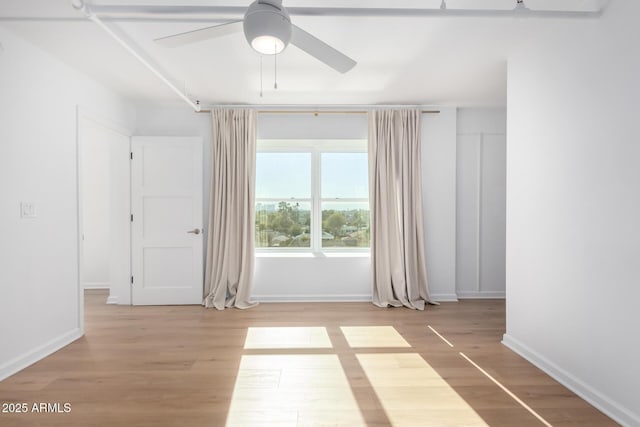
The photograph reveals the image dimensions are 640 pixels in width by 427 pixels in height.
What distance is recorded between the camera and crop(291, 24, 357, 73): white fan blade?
188 cm

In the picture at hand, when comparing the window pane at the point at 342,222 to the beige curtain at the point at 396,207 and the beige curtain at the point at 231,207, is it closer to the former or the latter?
the beige curtain at the point at 396,207

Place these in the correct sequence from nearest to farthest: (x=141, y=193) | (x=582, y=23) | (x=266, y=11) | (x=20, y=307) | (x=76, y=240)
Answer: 1. (x=266, y=11)
2. (x=582, y=23)
3. (x=20, y=307)
4. (x=76, y=240)
5. (x=141, y=193)

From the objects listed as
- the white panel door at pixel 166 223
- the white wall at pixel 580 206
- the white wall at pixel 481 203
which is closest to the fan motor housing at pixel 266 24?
the white wall at pixel 580 206

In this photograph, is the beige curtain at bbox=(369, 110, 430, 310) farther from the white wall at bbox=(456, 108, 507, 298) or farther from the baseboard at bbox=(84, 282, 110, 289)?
the baseboard at bbox=(84, 282, 110, 289)

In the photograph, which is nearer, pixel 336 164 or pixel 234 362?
pixel 234 362

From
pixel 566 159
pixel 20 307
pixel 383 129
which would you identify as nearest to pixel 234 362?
pixel 20 307

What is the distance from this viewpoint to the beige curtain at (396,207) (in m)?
4.59

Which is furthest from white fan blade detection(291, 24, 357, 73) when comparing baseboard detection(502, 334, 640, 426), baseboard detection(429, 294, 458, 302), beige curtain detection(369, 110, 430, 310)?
baseboard detection(429, 294, 458, 302)

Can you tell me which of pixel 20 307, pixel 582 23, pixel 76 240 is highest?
pixel 582 23

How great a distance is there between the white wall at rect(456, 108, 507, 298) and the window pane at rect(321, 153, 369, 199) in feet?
4.19

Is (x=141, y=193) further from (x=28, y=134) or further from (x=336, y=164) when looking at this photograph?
(x=336, y=164)

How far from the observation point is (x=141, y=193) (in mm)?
4570

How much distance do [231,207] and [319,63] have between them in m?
2.12

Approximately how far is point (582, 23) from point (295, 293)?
Answer: 12.7 ft
